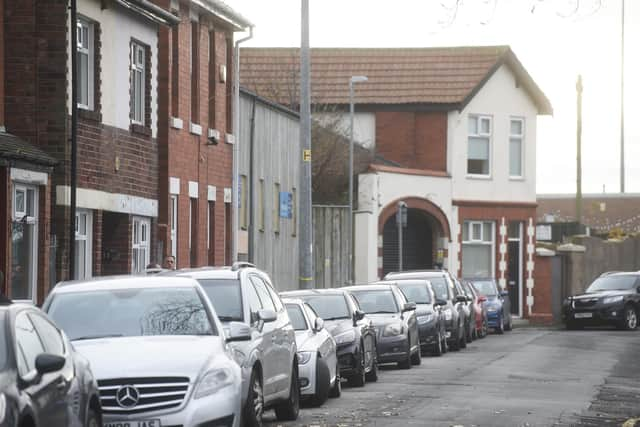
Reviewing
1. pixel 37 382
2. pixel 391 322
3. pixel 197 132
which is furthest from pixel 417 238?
pixel 37 382

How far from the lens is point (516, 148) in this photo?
62531mm

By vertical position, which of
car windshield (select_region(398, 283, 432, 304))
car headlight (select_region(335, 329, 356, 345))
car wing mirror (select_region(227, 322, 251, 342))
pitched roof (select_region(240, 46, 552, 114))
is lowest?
car headlight (select_region(335, 329, 356, 345))

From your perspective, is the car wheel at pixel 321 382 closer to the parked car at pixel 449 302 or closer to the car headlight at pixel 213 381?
the car headlight at pixel 213 381

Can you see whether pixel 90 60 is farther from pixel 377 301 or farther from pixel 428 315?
pixel 428 315

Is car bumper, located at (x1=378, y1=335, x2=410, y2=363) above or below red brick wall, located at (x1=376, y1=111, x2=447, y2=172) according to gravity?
below

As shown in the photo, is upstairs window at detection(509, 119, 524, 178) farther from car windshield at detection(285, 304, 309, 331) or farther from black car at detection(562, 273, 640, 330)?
car windshield at detection(285, 304, 309, 331)

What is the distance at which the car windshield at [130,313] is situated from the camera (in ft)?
49.9

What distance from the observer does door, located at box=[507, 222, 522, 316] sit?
6209 centimetres

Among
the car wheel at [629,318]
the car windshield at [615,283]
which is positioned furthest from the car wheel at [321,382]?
the car windshield at [615,283]

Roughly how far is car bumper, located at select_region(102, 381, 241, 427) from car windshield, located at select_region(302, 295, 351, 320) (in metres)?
11.2

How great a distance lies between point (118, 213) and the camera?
31.8 m

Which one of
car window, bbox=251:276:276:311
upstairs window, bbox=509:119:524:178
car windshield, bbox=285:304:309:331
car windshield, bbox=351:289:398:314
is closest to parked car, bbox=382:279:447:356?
car windshield, bbox=351:289:398:314

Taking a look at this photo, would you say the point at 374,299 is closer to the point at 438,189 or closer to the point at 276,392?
the point at 276,392

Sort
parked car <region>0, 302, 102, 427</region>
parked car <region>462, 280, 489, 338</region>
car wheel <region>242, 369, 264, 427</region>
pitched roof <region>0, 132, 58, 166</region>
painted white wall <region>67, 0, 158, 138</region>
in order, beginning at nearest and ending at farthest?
1. parked car <region>0, 302, 102, 427</region>
2. car wheel <region>242, 369, 264, 427</region>
3. pitched roof <region>0, 132, 58, 166</region>
4. painted white wall <region>67, 0, 158, 138</region>
5. parked car <region>462, 280, 489, 338</region>
